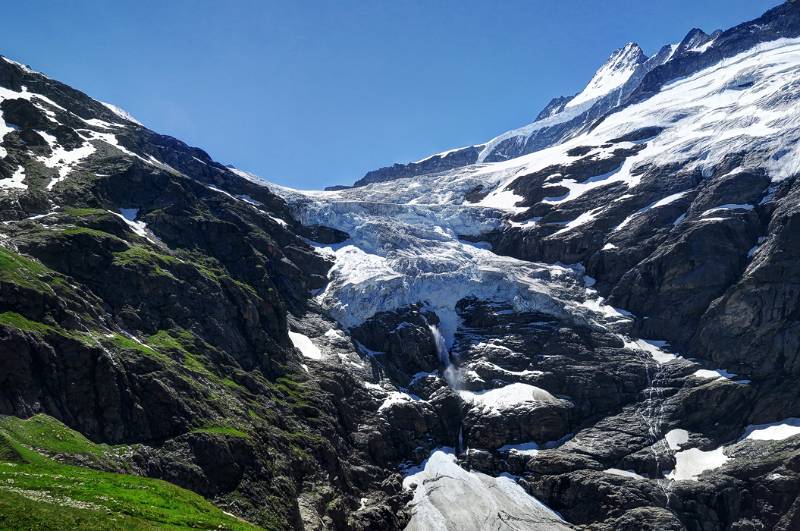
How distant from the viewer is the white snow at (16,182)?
106500 millimetres

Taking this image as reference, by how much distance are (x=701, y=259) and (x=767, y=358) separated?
81.6 feet

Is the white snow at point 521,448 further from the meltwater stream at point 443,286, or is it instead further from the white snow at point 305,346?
the white snow at point 305,346

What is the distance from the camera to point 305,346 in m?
121

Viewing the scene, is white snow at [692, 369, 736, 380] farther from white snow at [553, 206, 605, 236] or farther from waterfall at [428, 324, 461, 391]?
white snow at [553, 206, 605, 236]

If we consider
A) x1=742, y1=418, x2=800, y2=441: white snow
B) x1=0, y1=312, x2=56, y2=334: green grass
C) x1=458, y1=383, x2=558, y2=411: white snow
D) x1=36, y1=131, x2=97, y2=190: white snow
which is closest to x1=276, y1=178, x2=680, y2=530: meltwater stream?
x1=458, y1=383, x2=558, y2=411: white snow

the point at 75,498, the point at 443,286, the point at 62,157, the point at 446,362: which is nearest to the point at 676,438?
the point at 446,362

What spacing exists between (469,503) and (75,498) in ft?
215

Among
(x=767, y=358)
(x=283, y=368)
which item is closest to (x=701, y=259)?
(x=767, y=358)

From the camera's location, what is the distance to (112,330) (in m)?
82.9

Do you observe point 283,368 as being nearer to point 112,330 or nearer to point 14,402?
point 112,330

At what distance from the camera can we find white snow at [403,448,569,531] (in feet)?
296

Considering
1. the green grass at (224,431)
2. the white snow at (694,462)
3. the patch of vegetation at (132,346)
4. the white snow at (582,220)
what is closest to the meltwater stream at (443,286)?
the white snow at (582,220)

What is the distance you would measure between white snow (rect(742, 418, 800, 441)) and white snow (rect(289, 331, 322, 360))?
67041 millimetres

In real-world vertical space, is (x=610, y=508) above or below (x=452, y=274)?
below
